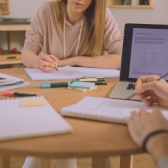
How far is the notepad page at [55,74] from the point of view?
1215 millimetres

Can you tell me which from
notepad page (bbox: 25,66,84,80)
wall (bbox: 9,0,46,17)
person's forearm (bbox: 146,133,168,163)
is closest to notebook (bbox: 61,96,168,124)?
person's forearm (bbox: 146,133,168,163)

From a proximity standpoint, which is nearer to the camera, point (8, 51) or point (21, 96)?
point (21, 96)

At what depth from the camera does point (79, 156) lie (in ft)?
1.89

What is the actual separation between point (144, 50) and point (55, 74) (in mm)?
377

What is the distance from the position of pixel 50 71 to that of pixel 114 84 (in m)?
0.32

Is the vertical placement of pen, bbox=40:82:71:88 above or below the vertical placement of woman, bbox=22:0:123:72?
below

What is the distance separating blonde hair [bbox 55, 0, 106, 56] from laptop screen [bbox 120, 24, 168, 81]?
440 millimetres

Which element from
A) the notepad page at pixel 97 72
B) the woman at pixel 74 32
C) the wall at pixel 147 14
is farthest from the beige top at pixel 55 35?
the wall at pixel 147 14

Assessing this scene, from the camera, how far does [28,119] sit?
2.31 ft

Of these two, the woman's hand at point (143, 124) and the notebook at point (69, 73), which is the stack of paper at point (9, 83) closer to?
the notebook at point (69, 73)

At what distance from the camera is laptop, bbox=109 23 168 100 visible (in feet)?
3.62

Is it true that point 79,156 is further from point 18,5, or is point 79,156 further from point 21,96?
point 18,5

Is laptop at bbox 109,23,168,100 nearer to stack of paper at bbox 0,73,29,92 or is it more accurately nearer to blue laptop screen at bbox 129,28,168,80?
blue laptop screen at bbox 129,28,168,80

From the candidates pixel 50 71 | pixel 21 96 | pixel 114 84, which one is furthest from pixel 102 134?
pixel 50 71
